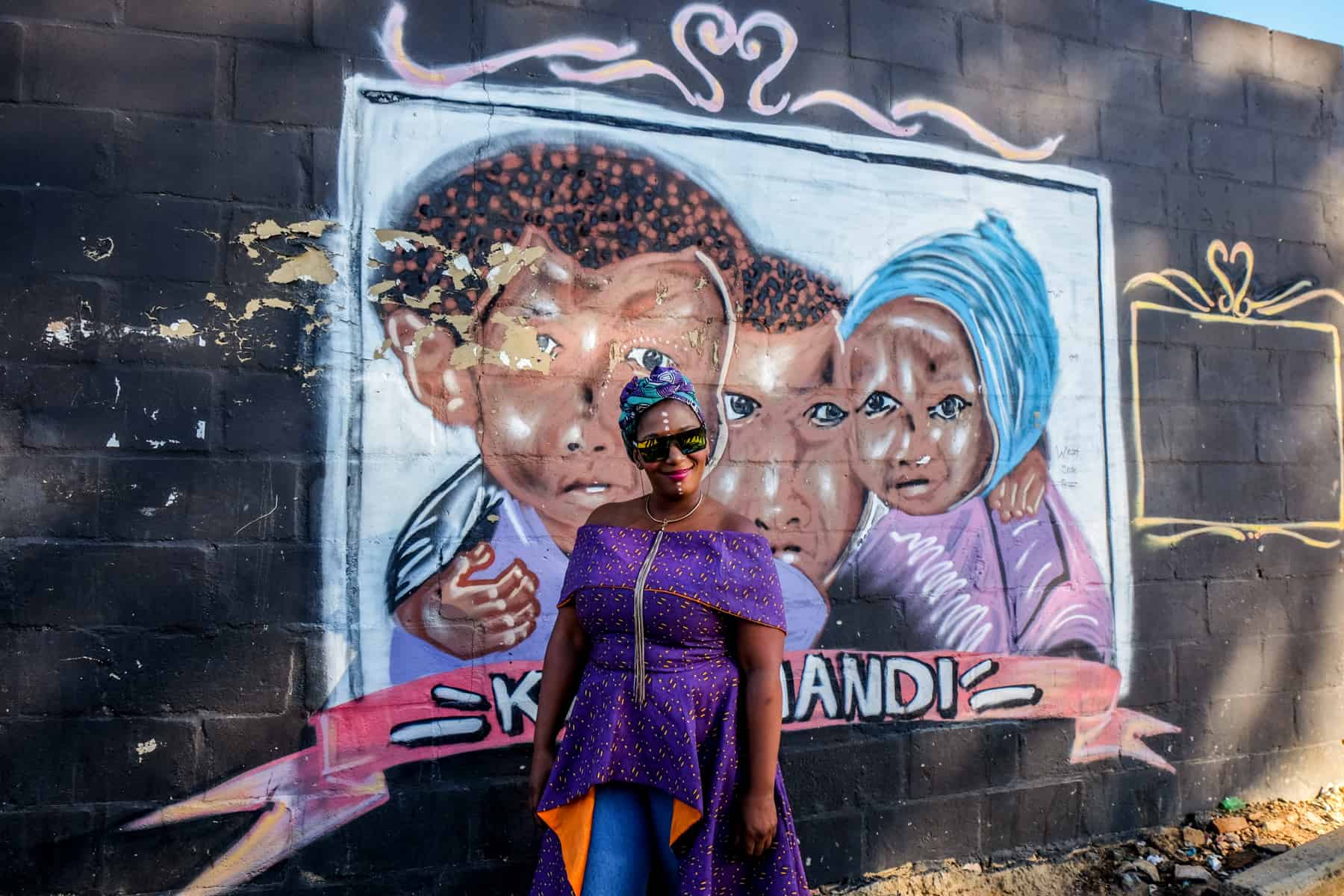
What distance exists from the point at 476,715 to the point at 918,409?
186 centimetres

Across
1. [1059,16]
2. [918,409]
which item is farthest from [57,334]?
[1059,16]

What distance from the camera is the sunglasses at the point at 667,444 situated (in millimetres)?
2123

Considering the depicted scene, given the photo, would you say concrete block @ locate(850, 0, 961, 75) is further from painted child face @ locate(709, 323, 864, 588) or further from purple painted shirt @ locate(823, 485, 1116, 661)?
purple painted shirt @ locate(823, 485, 1116, 661)

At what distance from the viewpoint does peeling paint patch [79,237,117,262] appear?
2.68 meters

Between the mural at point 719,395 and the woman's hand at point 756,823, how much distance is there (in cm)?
111

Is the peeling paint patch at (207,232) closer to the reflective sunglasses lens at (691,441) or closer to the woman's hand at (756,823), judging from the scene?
the reflective sunglasses lens at (691,441)

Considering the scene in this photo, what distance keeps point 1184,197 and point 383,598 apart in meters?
3.50

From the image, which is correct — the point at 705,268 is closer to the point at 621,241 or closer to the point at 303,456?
the point at 621,241

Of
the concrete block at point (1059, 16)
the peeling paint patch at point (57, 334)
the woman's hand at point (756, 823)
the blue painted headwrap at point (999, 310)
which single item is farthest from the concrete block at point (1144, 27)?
the peeling paint patch at point (57, 334)

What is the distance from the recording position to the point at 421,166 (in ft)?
9.71

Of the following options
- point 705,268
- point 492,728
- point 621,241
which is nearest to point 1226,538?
point 705,268

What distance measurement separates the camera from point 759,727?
6.70 ft

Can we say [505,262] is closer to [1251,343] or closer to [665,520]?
[665,520]

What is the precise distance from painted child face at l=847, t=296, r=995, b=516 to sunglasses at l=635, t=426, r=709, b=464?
1361 mm
